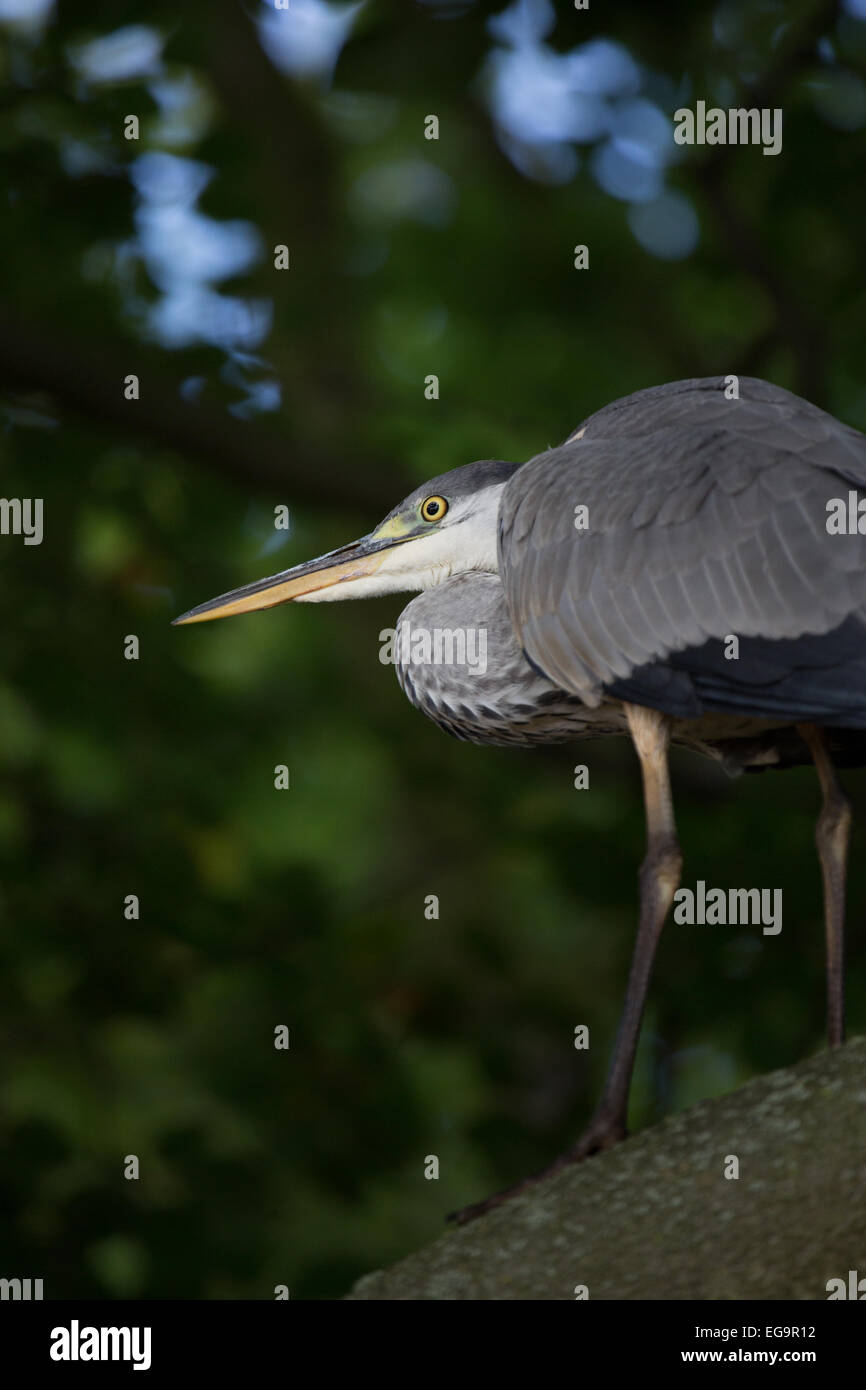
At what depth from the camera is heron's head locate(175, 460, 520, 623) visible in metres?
4.25

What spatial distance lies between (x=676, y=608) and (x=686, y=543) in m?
0.14

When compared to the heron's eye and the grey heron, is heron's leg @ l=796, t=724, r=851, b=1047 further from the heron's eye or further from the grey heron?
the heron's eye

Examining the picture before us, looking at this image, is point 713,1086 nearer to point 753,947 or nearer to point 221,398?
point 753,947

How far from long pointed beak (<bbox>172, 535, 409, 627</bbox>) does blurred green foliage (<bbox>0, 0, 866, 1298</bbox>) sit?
980 mm

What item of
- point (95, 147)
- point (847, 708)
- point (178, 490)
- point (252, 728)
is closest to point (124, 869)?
point (252, 728)

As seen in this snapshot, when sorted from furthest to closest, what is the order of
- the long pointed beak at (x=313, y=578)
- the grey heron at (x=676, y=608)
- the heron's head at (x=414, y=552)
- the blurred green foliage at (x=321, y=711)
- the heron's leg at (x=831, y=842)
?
1. the blurred green foliage at (x=321, y=711)
2. the long pointed beak at (x=313, y=578)
3. the heron's head at (x=414, y=552)
4. the heron's leg at (x=831, y=842)
5. the grey heron at (x=676, y=608)

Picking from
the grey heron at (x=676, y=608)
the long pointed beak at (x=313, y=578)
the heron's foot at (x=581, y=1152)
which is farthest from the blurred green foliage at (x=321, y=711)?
the heron's foot at (x=581, y=1152)

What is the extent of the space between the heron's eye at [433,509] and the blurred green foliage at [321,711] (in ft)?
3.43

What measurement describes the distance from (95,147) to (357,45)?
2069mm

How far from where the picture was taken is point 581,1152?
340 centimetres

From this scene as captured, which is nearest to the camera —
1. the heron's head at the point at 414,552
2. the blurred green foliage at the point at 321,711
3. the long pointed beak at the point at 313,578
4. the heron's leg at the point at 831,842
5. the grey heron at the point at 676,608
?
the grey heron at the point at 676,608

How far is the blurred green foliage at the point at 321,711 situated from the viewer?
5.52 meters

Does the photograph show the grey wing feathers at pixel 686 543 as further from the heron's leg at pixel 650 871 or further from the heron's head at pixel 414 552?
the heron's head at pixel 414 552

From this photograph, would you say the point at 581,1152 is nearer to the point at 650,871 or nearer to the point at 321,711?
the point at 650,871
